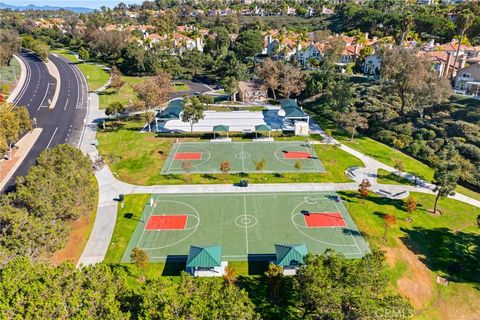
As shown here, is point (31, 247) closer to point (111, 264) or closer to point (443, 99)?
point (111, 264)

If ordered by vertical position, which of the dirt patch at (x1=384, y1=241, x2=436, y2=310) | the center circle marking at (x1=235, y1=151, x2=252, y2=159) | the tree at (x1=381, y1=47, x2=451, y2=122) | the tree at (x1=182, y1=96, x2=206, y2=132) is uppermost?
the tree at (x1=381, y1=47, x2=451, y2=122)

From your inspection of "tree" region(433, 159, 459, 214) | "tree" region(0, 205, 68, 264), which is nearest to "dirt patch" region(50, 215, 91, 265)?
Answer: "tree" region(0, 205, 68, 264)

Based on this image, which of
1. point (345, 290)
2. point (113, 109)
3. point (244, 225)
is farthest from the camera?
point (113, 109)

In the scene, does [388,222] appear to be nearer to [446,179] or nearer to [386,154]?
[446,179]

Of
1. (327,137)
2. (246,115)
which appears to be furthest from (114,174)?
(327,137)

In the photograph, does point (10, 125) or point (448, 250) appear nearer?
point (448, 250)

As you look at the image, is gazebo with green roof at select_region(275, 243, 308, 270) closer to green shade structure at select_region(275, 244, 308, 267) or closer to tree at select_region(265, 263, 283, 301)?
green shade structure at select_region(275, 244, 308, 267)

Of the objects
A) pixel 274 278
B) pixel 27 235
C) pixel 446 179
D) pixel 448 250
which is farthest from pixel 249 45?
pixel 27 235
